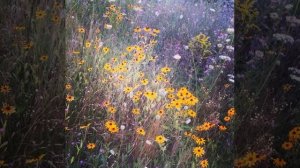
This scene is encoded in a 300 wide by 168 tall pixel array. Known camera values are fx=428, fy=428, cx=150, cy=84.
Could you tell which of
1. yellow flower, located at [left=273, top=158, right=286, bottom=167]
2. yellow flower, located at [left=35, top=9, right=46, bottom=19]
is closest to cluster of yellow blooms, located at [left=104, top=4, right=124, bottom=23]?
yellow flower, located at [left=35, top=9, right=46, bottom=19]

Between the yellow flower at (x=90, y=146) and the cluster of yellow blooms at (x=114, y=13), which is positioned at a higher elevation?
the cluster of yellow blooms at (x=114, y=13)

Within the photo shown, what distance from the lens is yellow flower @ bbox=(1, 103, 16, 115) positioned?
6.34 ft

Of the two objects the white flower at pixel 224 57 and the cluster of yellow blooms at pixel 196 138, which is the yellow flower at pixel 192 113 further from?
the white flower at pixel 224 57

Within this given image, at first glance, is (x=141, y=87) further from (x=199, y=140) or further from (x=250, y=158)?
(x=250, y=158)

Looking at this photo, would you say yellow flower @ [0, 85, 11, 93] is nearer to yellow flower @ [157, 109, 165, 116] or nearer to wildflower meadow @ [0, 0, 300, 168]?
wildflower meadow @ [0, 0, 300, 168]

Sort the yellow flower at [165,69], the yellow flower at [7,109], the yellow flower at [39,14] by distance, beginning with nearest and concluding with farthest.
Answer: the yellow flower at [7,109], the yellow flower at [39,14], the yellow flower at [165,69]

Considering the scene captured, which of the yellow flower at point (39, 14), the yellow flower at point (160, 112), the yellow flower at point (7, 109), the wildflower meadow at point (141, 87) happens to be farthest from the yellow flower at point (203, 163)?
the yellow flower at point (39, 14)

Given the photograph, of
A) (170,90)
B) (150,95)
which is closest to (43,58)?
(150,95)

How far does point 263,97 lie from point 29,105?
1.26 meters

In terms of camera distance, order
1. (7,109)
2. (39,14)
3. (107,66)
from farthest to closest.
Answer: (107,66)
(39,14)
(7,109)

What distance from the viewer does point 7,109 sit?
76.3 inches

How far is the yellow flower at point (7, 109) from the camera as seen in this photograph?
1.93m

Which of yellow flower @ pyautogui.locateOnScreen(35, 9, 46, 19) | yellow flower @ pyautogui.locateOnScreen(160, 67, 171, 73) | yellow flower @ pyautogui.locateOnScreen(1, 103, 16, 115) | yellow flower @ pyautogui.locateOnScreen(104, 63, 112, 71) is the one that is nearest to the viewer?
yellow flower @ pyautogui.locateOnScreen(1, 103, 16, 115)

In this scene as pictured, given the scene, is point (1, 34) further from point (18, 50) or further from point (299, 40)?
point (299, 40)
